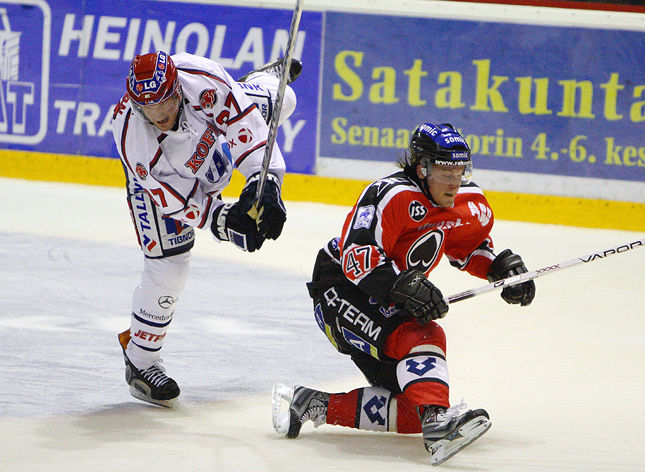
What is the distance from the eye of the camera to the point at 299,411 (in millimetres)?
3336

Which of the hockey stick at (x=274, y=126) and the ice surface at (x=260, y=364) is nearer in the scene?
the ice surface at (x=260, y=364)

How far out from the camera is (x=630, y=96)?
310 inches

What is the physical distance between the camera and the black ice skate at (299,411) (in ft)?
10.9

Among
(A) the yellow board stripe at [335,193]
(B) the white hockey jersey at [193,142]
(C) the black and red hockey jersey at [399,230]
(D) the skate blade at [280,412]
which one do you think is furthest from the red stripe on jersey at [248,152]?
(A) the yellow board stripe at [335,193]

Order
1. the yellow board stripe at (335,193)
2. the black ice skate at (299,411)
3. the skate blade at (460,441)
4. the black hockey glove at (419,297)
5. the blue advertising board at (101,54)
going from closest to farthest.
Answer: the skate blade at (460,441), the black hockey glove at (419,297), the black ice skate at (299,411), the yellow board stripe at (335,193), the blue advertising board at (101,54)

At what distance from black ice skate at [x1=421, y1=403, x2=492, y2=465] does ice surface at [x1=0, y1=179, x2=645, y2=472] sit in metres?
0.07

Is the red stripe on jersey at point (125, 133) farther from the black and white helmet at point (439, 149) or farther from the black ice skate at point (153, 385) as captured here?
the black and white helmet at point (439, 149)

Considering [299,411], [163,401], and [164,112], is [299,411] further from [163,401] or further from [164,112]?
[164,112]

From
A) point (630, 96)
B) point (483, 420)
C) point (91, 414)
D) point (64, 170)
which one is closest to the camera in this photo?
point (483, 420)

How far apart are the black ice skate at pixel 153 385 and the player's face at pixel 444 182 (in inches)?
45.7

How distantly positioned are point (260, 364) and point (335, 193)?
448 centimetres

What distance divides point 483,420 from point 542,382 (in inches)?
47.4

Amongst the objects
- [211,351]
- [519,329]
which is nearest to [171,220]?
[211,351]

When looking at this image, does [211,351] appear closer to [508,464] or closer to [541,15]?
[508,464]
